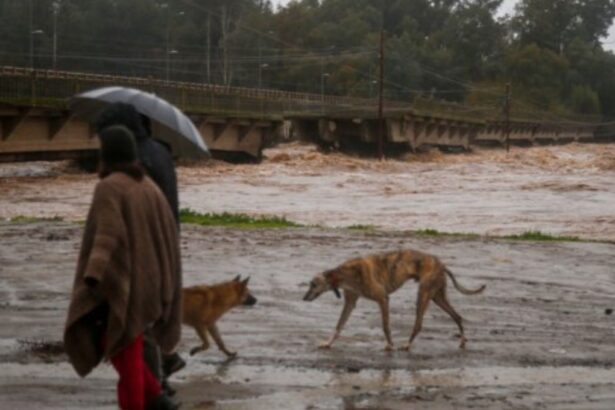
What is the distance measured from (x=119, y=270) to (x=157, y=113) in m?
2.09

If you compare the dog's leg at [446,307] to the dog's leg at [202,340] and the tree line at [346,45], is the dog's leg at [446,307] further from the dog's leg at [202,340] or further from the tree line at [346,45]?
the tree line at [346,45]

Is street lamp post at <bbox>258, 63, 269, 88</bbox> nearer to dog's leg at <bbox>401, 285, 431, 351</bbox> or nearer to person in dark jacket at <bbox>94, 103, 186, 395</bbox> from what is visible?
dog's leg at <bbox>401, 285, 431, 351</bbox>

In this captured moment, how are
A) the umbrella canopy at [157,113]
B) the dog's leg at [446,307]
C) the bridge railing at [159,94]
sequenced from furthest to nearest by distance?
the bridge railing at [159,94] → the dog's leg at [446,307] → the umbrella canopy at [157,113]

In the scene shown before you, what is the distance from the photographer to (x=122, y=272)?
5.91m

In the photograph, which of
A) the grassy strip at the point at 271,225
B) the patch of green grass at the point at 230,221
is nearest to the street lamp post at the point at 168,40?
the patch of green grass at the point at 230,221

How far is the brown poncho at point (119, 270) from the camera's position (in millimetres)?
5895

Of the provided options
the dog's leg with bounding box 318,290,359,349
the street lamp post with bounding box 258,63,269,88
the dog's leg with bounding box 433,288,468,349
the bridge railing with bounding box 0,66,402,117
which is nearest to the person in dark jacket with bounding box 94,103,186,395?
the dog's leg with bounding box 318,290,359,349

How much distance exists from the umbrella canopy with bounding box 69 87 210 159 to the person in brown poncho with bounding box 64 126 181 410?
5.14ft

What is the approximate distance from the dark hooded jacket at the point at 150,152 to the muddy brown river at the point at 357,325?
4.67 ft

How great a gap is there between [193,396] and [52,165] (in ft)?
134

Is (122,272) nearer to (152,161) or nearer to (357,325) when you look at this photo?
(152,161)

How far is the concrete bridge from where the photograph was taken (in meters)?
38.4

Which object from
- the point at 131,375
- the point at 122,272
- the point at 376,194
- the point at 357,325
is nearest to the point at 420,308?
the point at 357,325

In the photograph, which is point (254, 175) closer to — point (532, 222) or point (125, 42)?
point (532, 222)
